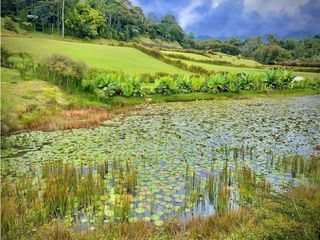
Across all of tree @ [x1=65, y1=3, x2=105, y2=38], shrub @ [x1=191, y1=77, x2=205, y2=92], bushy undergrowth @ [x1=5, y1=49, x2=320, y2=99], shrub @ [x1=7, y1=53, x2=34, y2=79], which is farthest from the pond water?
tree @ [x1=65, y1=3, x2=105, y2=38]

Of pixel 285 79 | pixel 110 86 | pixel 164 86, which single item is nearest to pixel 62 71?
pixel 110 86

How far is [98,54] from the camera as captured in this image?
25.1 metres

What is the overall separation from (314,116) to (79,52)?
55.0ft

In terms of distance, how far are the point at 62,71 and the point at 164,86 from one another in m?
5.49

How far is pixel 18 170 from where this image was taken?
686cm

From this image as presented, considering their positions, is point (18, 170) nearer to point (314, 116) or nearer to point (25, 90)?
point (25, 90)

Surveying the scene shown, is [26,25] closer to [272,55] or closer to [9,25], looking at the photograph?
[9,25]

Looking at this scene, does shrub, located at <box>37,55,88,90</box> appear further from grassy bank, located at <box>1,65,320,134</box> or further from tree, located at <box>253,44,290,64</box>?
tree, located at <box>253,44,290,64</box>

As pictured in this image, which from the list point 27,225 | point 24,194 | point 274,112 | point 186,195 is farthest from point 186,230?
point 274,112

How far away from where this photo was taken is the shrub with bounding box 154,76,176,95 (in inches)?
707

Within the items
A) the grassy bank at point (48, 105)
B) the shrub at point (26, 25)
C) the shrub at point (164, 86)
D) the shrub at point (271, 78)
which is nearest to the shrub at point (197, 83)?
the shrub at point (164, 86)

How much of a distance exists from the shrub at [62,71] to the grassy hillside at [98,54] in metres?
4.82

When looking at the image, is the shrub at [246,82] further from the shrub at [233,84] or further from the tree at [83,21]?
the tree at [83,21]

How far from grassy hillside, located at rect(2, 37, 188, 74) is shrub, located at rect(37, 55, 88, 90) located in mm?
4820
